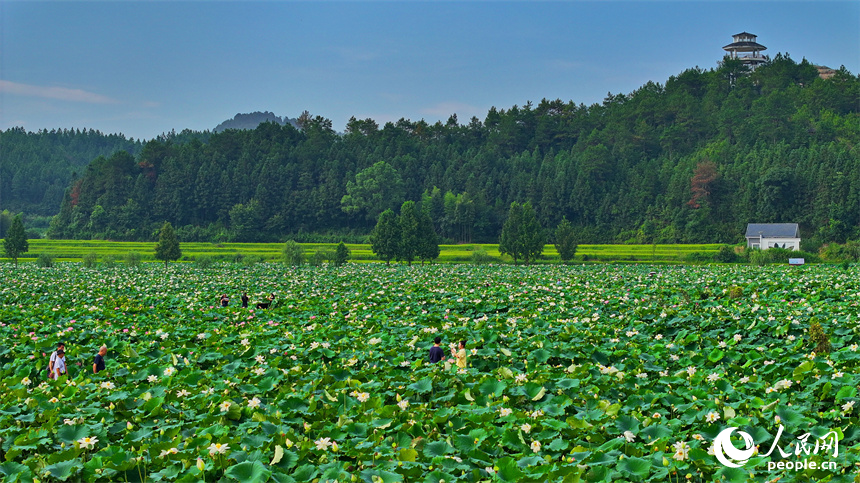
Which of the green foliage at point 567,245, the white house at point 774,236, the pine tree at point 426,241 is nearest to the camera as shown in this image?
the pine tree at point 426,241

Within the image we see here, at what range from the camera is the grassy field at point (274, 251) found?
6197 centimetres

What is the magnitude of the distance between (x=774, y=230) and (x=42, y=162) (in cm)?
13427

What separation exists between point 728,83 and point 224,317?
11799 cm

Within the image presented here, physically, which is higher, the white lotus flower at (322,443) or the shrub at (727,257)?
the shrub at (727,257)

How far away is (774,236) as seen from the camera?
218 feet

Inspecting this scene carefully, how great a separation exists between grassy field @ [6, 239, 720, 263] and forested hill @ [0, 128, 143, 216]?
46093 mm

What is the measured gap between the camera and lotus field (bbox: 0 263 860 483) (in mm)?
6266

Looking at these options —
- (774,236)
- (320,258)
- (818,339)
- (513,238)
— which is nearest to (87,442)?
(818,339)

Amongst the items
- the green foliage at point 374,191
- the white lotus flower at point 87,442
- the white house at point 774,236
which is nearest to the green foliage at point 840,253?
the white house at point 774,236

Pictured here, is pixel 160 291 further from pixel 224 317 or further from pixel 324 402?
pixel 324 402

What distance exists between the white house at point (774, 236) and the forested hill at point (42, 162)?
103708 millimetres

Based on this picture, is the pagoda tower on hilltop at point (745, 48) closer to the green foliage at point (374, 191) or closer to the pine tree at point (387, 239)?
the green foliage at point (374, 191)

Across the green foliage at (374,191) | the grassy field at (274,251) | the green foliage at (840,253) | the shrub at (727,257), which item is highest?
the green foliage at (374,191)

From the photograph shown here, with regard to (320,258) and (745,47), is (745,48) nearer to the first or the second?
(745,47)
